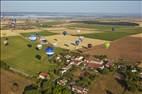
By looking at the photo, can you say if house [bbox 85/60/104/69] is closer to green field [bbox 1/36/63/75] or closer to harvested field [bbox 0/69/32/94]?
green field [bbox 1/36/63/75]

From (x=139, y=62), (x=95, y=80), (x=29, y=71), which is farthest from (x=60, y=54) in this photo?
(x=95, y=80)

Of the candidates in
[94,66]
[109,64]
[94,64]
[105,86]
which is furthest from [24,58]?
[105,86]

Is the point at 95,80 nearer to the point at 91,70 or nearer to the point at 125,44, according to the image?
the point at 91,70

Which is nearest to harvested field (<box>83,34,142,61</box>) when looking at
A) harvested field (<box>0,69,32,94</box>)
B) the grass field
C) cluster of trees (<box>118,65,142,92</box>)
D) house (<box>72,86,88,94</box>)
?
cluster of trees (<box>118,65,142,92</box>)

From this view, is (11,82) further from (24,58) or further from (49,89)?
(24,58)

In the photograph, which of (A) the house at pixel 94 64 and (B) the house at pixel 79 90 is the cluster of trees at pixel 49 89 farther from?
(A) the house at pixel 94 64

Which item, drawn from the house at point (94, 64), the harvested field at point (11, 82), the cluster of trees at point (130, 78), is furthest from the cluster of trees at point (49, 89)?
the house at point (94, 64)
